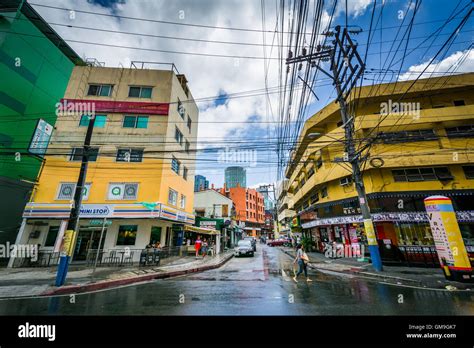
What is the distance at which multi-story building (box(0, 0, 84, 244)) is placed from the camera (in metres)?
15.9

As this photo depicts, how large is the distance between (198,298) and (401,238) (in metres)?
15.2

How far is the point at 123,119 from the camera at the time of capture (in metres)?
17.8

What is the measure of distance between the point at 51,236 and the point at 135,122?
11.3 metres

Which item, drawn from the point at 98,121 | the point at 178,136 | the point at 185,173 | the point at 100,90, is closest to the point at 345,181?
the point at 185,173

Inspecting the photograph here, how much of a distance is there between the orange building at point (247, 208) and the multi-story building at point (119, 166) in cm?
4062

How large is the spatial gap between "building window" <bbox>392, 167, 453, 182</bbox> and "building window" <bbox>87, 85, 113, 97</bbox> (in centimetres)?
2635

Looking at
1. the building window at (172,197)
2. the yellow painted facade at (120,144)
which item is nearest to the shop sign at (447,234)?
the yellow painted facade at (120,144)

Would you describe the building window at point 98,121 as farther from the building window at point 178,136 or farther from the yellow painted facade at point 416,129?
the yellow painted facade at point 416,129

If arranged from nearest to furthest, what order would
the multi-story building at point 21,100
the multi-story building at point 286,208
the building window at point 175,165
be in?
the multi-story building at point 21,100 → the building window at point 175,165 → the multi-story building at point 286,208

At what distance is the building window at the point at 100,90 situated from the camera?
18.6 m

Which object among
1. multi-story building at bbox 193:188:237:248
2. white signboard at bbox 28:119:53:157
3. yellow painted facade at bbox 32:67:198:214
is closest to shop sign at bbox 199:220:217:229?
yellow painted facade at bbox 32:67:198:214
